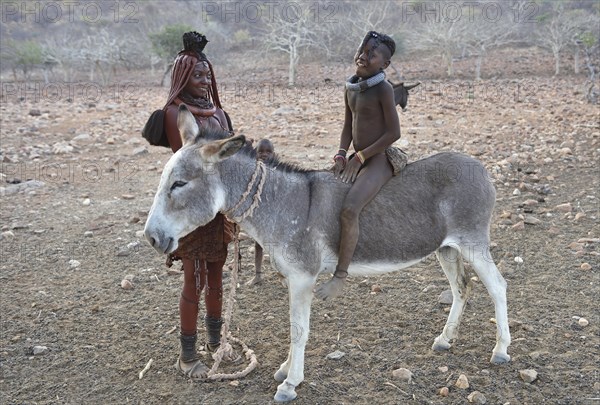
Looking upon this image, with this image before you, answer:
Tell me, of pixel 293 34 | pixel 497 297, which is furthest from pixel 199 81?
pixel 293 34

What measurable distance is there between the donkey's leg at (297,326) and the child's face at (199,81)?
58.0 inches

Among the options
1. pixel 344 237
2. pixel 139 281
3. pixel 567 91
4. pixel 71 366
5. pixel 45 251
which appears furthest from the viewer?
pixel 567 91

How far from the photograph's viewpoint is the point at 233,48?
33000 millimetres

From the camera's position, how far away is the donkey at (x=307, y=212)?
11.6ft

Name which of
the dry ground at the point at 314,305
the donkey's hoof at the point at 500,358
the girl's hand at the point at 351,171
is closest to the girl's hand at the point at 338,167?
the girl's hand at the point at 351,171

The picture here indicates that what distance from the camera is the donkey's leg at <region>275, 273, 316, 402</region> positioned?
12.7 feet

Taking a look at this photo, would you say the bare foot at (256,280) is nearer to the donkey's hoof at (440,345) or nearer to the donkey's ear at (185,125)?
the donkey's hoof at (440,345)

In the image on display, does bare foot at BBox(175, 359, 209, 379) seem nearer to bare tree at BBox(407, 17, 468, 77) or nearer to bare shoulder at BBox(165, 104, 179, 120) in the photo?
bare shoulder at BBox(165, 104, 179, 120)

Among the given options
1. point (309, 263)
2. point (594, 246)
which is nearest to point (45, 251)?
point (309, 263)

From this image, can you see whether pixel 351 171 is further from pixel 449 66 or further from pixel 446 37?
pixel 446 37

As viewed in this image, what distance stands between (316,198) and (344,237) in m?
0.35

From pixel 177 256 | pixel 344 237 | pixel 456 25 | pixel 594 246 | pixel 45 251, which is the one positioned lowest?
pixel 45 251

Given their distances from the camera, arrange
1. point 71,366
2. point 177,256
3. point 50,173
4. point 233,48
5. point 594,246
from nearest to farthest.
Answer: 1. point 177,256
2. point 71,366
3. point 594,246
4. point 50,173
5. point 233,48

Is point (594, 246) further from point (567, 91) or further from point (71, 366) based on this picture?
point (567, 91)
